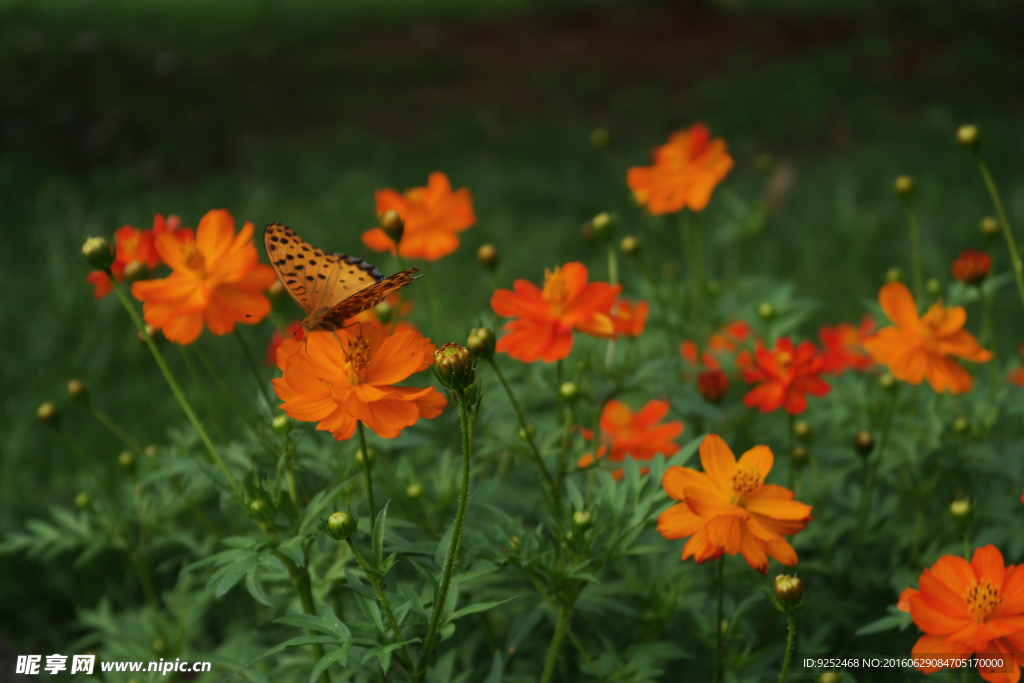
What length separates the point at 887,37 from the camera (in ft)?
22.9

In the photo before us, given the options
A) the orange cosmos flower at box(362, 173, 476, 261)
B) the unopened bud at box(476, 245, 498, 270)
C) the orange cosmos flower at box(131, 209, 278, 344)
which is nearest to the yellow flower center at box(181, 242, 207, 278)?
the orange cosmos flower at box(131, 209, 278, 344)

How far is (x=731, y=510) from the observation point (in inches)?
36.6

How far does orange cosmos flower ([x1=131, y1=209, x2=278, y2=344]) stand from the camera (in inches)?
44.4

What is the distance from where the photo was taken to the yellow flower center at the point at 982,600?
0.88 metres

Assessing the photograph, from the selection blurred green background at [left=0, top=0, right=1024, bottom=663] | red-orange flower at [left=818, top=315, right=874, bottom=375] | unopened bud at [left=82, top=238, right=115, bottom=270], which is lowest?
blurred green background at [left=0, top=0, right=1024, bottom=663]

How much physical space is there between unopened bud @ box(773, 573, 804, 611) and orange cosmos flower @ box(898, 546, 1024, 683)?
0.11 meters

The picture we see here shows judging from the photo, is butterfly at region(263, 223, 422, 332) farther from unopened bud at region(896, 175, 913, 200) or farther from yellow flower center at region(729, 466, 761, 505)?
unopened bud at region(896, 175, 913, 200)

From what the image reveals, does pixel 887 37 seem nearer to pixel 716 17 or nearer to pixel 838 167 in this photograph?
pixel 716 17

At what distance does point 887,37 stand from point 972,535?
674 centimetres

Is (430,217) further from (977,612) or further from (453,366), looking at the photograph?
(977,612)

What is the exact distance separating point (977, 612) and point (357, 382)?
73cm

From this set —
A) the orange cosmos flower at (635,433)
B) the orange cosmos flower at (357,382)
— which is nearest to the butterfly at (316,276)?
the orange cosmos flower at (357,382)

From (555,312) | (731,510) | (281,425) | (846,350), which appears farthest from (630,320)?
(846,350)

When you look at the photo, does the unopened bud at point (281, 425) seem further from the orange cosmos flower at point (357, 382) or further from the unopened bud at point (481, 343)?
the unopened bud at point (481, 343)
